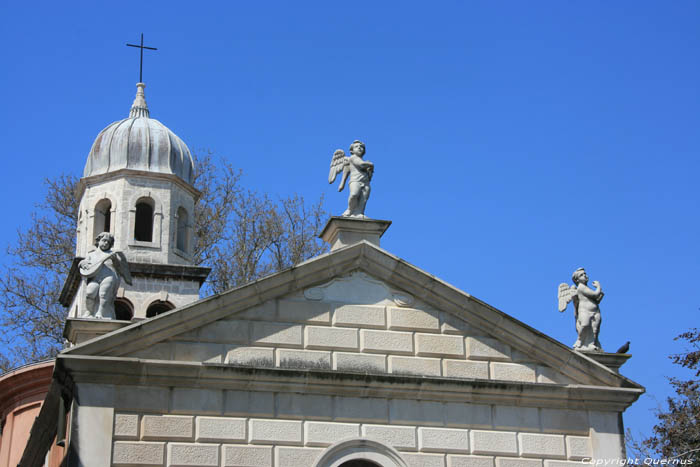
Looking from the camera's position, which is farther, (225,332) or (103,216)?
(103,216)

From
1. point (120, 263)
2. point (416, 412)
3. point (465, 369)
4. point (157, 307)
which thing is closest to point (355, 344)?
point (416, 412)

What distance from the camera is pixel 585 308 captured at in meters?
23.0

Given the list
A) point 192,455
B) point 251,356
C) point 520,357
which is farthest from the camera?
point 520,357

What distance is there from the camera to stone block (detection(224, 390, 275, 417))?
20750 millimetres

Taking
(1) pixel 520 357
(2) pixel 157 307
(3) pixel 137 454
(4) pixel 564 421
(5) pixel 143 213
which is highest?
(5) pixel 143 213

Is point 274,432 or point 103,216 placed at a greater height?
point 103,216

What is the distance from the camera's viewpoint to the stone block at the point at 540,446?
71.3 feet

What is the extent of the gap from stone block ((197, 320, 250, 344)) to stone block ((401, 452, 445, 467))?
334cm

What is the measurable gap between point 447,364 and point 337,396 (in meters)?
2.08

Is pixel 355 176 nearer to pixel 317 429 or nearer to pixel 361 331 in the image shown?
pixel 361 331

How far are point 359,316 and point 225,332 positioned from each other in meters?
2.37

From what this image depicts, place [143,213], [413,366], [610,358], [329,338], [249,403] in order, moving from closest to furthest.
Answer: [249,403] < [329,338] < [413,366] < [610,358] < [143,213]

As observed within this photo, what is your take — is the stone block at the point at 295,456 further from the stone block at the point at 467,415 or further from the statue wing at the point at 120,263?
the statue wing at the point at 120,263

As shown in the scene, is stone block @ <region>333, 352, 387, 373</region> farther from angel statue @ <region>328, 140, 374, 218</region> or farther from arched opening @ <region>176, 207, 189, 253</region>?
arched opening @ <region>176, 207, 189, 253</region>
